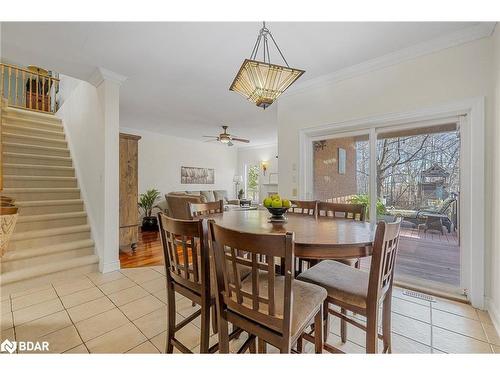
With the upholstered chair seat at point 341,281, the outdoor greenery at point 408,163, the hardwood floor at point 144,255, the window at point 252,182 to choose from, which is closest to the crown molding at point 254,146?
the window at point 252,182

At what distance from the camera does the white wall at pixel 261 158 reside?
7.81 meters

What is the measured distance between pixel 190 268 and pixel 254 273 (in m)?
0.56

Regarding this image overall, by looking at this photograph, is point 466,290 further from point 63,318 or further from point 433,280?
point 63,318

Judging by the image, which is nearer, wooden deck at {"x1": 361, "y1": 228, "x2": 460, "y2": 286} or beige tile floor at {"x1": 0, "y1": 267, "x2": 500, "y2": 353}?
beige tile floor at {"x1": 0, "y1": 267, "x2": 500, "y2": 353}

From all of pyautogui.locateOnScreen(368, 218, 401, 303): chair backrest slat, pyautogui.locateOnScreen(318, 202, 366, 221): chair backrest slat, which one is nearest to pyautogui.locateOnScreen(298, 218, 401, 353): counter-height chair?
Answer: pyautogui.locateOnScreen(368, 218, 401, 303): chair backrest slat

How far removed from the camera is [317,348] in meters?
1.32

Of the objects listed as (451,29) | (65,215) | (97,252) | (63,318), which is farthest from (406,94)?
(65,215)

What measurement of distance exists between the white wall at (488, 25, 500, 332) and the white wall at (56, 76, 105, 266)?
4055 mm

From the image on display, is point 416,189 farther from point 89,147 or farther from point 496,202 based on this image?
point 89,147

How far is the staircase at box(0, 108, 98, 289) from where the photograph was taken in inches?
109

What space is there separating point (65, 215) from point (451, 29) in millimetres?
4964

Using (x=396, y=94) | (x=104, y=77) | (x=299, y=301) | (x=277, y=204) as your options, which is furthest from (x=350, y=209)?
(x=104, y=77)

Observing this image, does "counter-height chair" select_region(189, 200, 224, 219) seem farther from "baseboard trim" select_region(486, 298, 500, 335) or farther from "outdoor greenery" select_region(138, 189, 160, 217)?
"outdoor greenery" select_region(138, 189, 160, 217)

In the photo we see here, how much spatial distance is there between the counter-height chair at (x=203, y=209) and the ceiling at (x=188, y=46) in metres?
1.63
